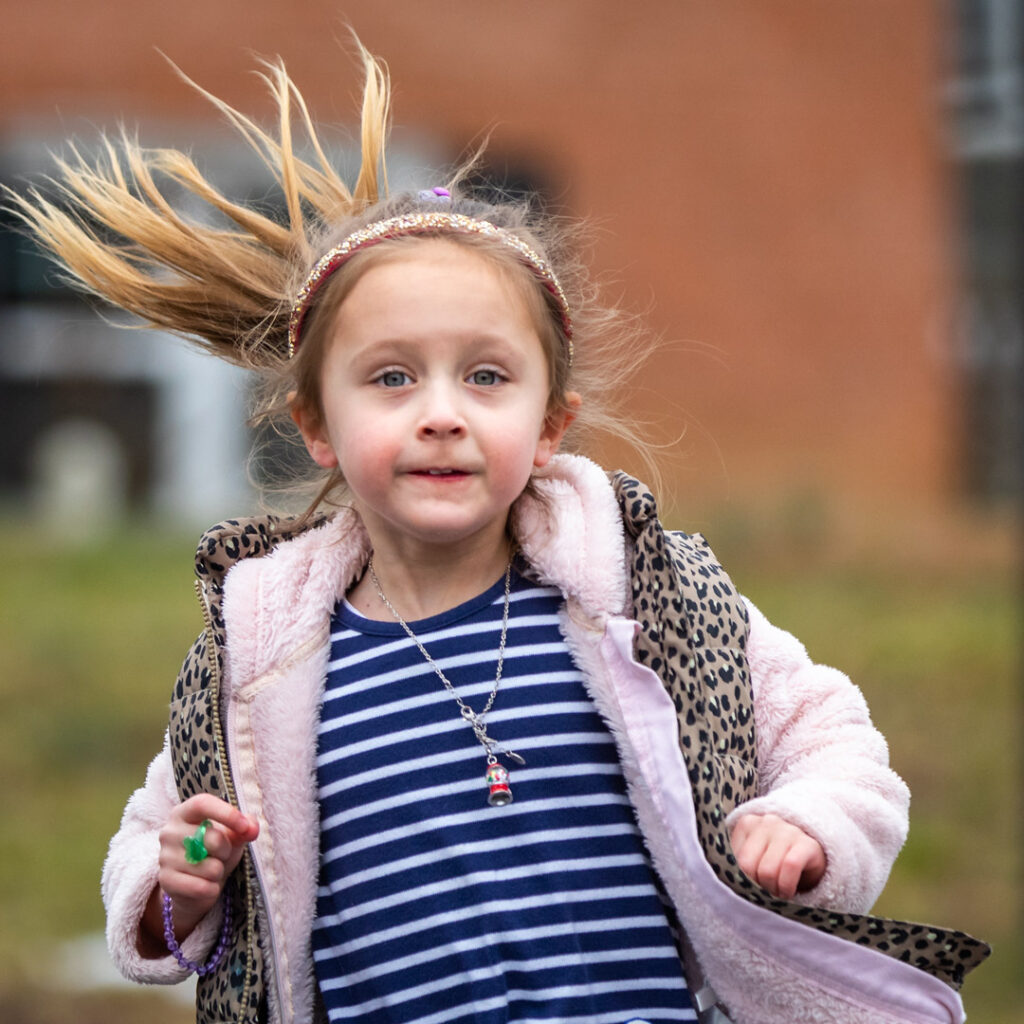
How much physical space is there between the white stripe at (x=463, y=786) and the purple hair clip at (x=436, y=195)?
0.83 metres

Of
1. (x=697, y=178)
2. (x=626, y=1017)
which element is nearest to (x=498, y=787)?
(x=626, y=1017)

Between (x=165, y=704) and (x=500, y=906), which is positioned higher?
(x=165, y=704)

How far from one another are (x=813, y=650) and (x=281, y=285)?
4657 mm

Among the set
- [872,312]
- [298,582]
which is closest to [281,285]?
[298,582]

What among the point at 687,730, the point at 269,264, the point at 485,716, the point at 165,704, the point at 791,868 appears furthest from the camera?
the point at 165,704

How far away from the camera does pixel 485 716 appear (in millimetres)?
2189

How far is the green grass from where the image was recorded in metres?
4.84

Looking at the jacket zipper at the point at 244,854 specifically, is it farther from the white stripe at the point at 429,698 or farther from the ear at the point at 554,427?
the ear at the point at 554,427

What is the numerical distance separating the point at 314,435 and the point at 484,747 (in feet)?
1.76

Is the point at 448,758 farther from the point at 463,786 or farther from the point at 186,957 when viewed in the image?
the point at 186,957

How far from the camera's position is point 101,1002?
4320 millimetres

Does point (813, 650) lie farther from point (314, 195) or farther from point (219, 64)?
point (219, 64)

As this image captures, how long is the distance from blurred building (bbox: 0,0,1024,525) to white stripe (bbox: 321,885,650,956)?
901cm

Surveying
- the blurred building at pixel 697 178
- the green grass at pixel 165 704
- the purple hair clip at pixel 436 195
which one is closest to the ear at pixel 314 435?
the purple hair clip at pixel 436 195
